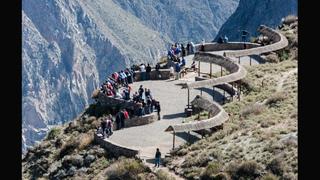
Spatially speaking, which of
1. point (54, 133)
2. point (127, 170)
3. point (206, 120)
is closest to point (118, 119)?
point (206, 120)

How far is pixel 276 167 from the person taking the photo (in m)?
28.7

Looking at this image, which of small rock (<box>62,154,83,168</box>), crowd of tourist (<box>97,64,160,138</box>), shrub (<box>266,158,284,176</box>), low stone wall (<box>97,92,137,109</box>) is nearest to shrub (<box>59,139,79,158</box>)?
crowd of tourist (<box>97,64,160,138</box>)

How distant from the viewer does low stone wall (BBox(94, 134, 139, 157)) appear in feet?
122

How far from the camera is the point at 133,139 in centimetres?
4097

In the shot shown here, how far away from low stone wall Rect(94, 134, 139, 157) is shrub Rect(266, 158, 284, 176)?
9.01 meters

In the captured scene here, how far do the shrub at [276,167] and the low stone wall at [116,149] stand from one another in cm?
901

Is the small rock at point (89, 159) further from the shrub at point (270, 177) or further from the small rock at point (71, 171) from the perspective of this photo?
the shrub at point (270, 177)

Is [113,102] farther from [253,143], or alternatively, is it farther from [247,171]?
[247,171]

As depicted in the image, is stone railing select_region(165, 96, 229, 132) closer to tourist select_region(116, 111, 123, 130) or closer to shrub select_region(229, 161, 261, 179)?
tourist select_region(116, 111, 123, 130)

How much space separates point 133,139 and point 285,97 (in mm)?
7896

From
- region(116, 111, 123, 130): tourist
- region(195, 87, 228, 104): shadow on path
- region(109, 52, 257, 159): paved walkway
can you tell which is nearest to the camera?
region(109, 52, 257, 159): paved walkway

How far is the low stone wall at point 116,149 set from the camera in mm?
37156

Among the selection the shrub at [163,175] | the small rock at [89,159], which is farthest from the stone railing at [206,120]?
the small rock at [89,159]
